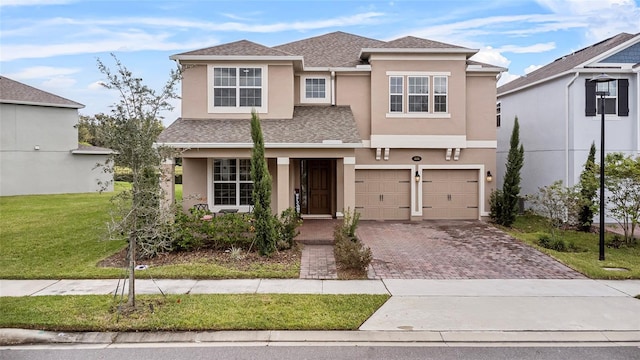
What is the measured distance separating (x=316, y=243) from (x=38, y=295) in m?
6.80

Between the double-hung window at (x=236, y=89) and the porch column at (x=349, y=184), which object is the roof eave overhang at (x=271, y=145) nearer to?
the porch column at (x=349, y=184)

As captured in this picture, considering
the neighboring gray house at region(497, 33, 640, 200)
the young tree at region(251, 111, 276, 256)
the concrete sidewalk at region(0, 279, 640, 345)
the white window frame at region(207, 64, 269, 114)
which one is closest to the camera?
the concrete sidewalk at region(0, 279, 640, 345)

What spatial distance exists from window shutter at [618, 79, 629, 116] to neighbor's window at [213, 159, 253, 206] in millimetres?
14359

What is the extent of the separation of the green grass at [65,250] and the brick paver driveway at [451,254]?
272 centimetres

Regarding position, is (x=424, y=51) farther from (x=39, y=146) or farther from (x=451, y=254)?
(x=39, y=146)

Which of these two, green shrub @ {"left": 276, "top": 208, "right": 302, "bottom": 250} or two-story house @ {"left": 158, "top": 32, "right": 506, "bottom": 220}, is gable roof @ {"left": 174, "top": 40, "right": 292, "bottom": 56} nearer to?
two-story house @ {"left": 158, "top": 32, "right": 506, "bottom": 220}

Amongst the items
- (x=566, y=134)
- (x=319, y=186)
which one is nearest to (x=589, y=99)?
(x=566, y=134)

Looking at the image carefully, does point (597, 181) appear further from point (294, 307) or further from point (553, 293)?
point (294, 307)

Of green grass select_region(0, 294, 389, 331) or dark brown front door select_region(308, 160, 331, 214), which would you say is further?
dark brown front door select_region(308, 160, 331, 214)

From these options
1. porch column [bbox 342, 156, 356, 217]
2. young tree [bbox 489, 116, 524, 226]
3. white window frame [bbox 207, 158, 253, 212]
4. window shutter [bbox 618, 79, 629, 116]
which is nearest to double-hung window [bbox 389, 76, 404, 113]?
porch column [bbox 342, 156, 356, 217]

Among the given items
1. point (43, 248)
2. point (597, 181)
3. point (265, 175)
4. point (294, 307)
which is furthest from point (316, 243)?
point (597, 181)

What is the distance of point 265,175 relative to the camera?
35.9 ft

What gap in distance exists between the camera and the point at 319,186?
56.4ft

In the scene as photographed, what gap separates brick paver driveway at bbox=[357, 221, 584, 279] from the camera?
377 inches
